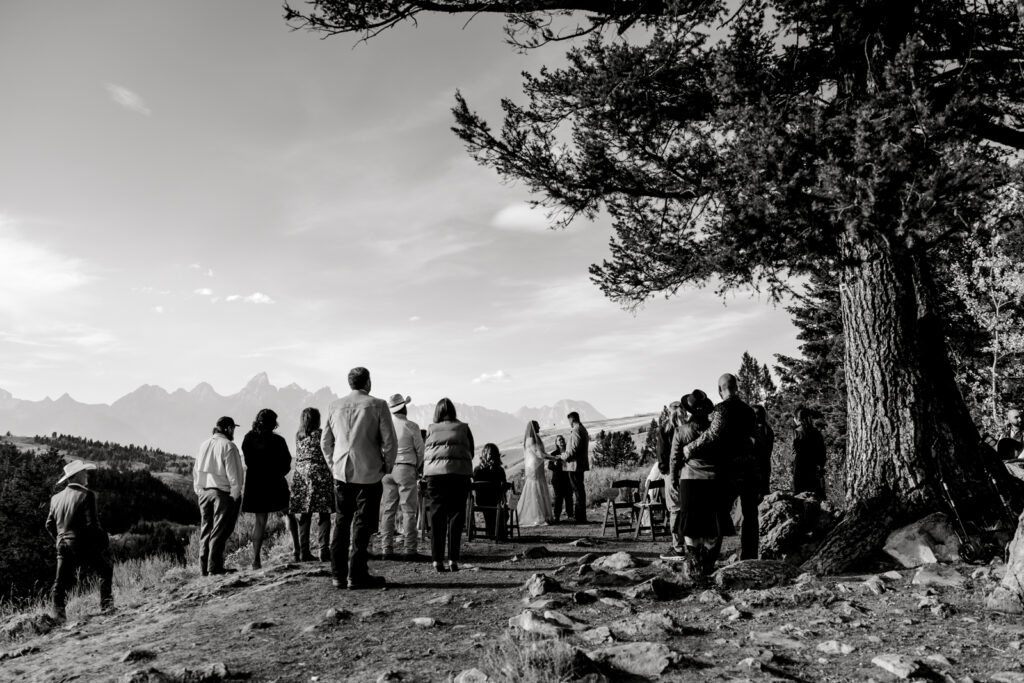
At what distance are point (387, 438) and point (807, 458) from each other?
7.33 meters

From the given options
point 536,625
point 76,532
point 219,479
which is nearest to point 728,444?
point 536,625

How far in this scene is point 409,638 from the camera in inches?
206

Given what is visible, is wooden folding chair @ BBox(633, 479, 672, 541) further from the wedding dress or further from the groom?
the wedding dress

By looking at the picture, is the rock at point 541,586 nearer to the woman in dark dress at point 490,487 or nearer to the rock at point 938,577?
the rock at point 938,577

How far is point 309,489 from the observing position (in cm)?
862

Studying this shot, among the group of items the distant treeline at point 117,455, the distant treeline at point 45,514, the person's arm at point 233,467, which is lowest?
the distant treeline at point 45,514

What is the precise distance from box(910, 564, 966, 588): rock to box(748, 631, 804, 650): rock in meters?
2.02

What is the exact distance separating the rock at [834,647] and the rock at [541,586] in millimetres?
2558

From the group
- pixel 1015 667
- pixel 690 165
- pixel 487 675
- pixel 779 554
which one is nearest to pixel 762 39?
pixel 690 165

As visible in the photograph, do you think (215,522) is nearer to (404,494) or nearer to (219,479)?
(219,479)

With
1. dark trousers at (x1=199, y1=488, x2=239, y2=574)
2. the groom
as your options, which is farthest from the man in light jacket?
the groom

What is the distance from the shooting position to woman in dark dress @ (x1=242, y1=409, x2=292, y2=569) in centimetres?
895

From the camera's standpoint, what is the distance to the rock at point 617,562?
24.0 feet

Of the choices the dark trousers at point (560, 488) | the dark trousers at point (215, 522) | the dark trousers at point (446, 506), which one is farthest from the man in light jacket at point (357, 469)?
the dark trousers at point (560, 488)
